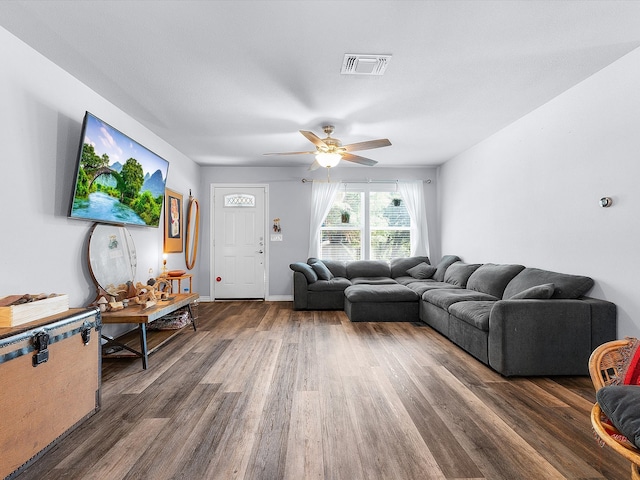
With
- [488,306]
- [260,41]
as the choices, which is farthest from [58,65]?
[488,306]

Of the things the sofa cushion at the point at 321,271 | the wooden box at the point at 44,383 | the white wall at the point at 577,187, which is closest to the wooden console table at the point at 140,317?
the wooden box at the point at 44,383

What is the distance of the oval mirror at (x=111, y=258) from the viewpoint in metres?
3.12

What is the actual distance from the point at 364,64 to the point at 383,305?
10.3 ft

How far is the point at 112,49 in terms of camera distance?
98.3 inches

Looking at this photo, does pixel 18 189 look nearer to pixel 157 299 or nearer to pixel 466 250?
pixel 157 299

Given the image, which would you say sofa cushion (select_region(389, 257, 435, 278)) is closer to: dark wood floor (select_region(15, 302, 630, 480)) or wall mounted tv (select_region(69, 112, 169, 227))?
dark wood floor (select_region(15, 302, 630, 480))

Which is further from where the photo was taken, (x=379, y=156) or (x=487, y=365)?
(x=379, y=156)

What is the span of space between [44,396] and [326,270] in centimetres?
427

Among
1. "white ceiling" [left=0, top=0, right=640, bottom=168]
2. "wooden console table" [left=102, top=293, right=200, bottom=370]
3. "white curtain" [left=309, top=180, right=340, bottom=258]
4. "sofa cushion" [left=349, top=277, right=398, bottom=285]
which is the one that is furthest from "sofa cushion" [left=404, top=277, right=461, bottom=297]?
"wooden console table" [left=102, top=293, right=200, bottom=370]

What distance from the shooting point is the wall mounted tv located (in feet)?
9.13

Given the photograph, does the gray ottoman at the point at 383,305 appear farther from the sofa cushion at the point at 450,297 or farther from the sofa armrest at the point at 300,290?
the sofa armrest at the point at 300,290

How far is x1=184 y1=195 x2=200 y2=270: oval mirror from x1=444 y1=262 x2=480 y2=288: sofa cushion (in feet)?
14.1

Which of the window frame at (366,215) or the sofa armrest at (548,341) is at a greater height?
the window frame at (366,215)

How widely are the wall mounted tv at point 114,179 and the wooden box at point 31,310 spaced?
3.31 feet
